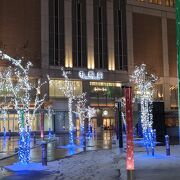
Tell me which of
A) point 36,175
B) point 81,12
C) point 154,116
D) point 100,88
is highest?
point 81,12

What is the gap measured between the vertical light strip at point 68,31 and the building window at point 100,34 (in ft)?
19.1

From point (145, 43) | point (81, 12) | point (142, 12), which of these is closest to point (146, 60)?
point (145, 43)

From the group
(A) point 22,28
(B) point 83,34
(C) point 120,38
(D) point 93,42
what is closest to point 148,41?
(C) point 120,38

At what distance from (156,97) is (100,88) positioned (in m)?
12.6

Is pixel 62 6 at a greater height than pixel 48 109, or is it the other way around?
pixel 62 6

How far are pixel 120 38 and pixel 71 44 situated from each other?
463 inches

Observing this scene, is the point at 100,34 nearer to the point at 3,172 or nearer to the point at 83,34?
the point at 83,34

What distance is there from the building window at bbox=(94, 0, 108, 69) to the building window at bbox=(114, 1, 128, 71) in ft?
8.84

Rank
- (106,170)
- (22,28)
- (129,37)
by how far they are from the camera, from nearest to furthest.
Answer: (106,170), (22,28), (129,37)

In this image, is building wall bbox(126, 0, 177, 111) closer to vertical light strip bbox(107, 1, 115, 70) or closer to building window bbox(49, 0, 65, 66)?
vertical light strip bbox(107, 1, 115, 70)

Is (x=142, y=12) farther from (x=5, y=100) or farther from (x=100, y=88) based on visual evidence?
(x=5, y=100)

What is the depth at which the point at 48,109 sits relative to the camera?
266ft

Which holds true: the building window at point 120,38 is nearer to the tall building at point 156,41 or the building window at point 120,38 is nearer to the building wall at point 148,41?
the tall building at point 156,41

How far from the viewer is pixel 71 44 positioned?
9156cm
